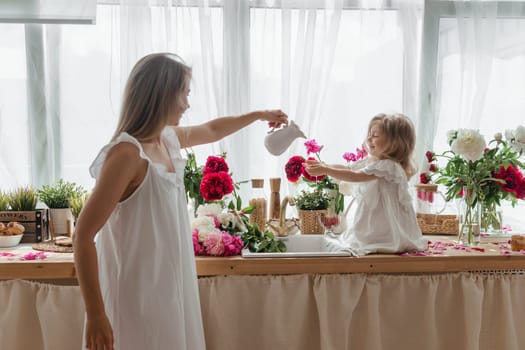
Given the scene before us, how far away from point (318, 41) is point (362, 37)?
21cm

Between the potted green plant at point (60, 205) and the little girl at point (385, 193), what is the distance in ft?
3.25

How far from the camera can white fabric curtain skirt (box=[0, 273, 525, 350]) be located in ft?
5.64

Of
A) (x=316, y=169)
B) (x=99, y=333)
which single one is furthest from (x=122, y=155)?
(x=316, y=169)

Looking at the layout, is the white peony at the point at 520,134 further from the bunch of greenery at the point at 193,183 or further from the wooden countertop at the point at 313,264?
the bunch of greenery at the point at 193,183

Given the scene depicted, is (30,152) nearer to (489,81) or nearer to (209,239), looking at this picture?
(209,239)

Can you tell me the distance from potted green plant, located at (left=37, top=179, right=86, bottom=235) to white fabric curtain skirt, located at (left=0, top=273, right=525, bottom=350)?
1.19 ft

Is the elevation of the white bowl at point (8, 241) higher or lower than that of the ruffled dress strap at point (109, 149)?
lower

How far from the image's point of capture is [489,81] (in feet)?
7.70

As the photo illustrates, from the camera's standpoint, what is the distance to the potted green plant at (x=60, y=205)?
2.06 m

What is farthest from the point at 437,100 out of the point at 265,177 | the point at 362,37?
the point at 265,177

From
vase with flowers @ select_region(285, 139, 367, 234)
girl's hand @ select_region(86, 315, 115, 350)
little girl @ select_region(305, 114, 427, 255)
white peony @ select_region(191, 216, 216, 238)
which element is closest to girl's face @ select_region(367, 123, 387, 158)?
little girl @ select_region(305, 114, 427, 255)

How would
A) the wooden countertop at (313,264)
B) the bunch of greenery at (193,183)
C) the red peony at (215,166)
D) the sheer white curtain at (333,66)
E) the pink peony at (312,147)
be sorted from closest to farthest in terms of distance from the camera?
the wooden countertop at (313,264), the red peony at (215,166), the bunch of greenery at (193,183), the pink peony at (312,147), the sheer white curtain at (333,66)

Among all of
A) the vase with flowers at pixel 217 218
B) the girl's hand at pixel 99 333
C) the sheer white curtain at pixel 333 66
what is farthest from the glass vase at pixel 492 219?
the girl's hand at pixel 99 333

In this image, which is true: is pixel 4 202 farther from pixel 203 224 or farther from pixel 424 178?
pixel 424 178
